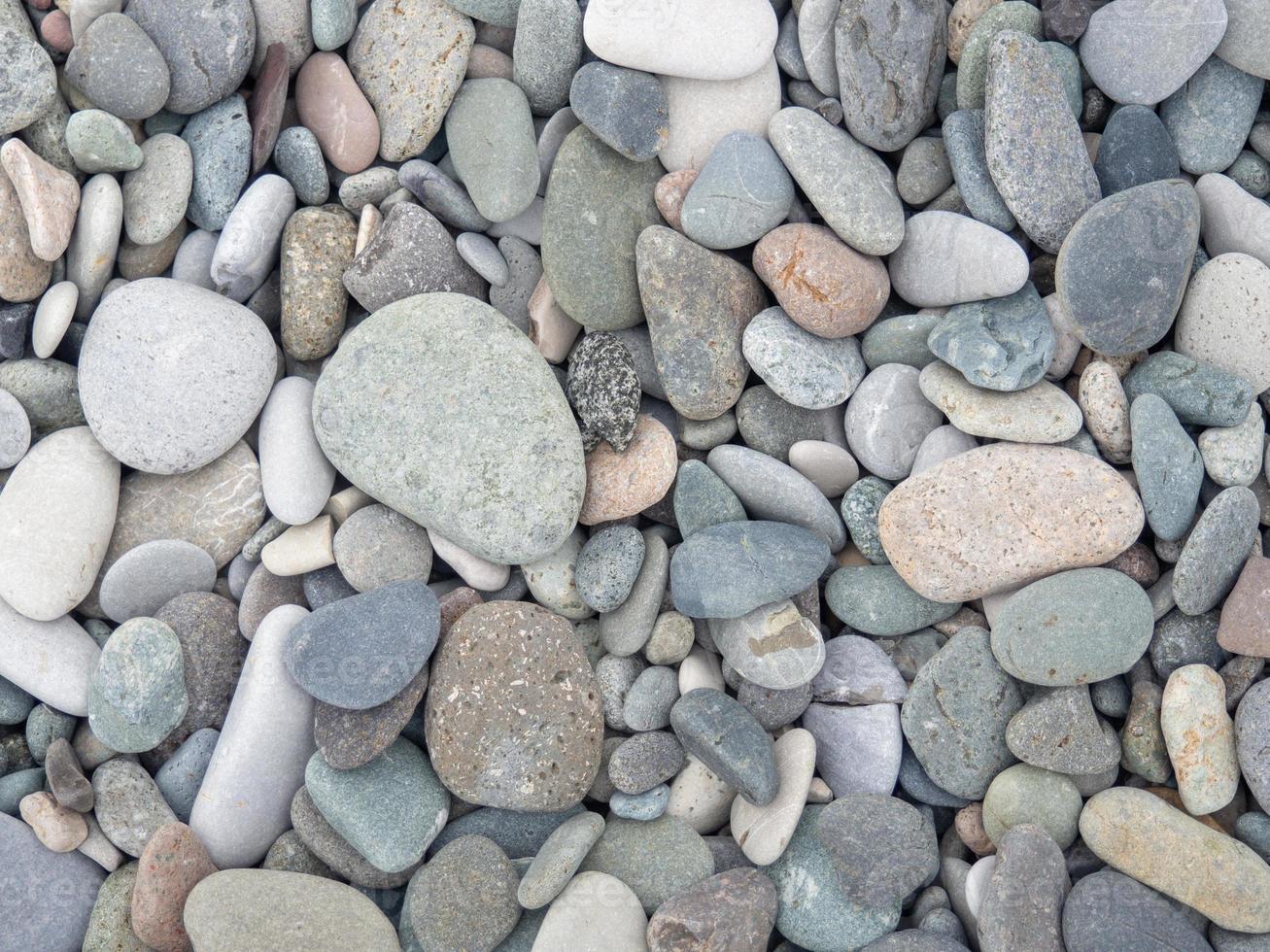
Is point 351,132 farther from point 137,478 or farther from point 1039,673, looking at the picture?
point 1039,673

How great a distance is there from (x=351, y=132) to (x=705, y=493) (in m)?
1.25

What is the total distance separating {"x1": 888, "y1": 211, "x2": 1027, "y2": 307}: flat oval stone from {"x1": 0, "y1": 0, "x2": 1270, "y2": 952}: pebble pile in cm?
1

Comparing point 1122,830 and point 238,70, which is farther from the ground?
point 238,70

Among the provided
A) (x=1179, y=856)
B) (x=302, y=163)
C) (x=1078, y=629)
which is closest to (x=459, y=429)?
(x=302, y=163)

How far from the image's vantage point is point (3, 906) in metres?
2.11

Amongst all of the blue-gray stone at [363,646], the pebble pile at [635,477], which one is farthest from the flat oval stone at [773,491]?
the blue-gray stone at [363,646]

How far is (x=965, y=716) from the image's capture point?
2219mm

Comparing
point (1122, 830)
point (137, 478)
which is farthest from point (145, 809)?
point (1122, 830)

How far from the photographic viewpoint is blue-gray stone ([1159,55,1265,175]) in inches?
90.6

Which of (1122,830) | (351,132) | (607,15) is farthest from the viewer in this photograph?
(351,132)

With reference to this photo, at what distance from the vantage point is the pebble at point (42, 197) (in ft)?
7.21

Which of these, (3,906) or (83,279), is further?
(83,279)

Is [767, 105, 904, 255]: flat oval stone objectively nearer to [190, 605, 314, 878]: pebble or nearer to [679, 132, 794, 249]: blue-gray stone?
[679, 132, 794, 249]: blue-gray stone

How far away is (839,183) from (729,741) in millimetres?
1320
